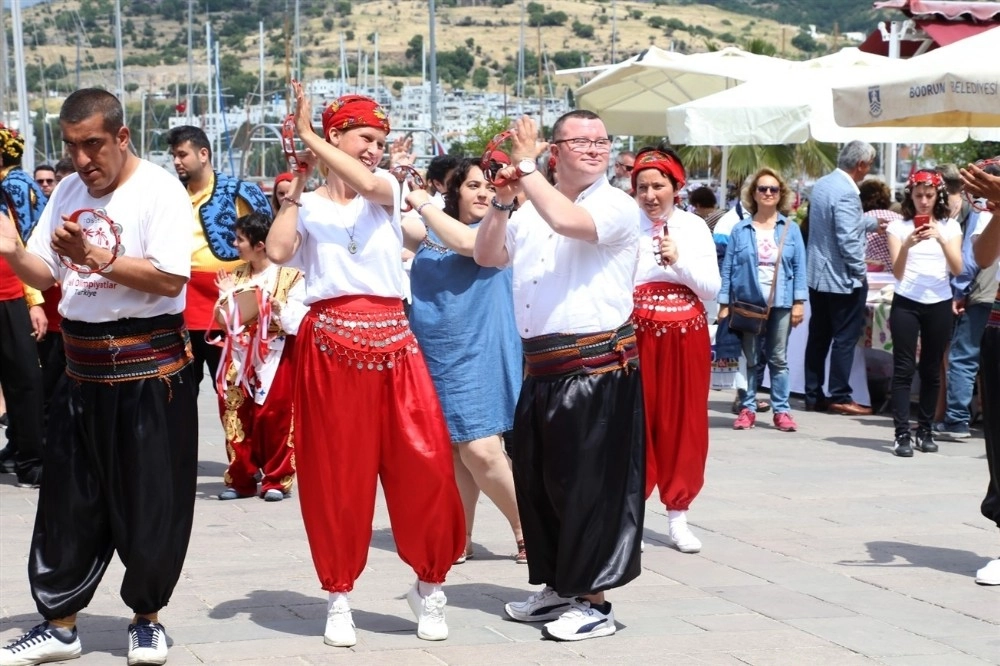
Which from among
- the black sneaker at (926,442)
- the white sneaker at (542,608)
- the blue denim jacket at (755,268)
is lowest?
the black sneaker at (926,442)

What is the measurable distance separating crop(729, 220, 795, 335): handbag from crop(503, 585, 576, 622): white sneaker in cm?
608

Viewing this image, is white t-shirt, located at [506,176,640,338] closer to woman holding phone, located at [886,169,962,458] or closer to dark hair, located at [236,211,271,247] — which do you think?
dark hair, located at [236,211,271,247]

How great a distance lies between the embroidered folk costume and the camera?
880 cm

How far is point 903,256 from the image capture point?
33.2 feet

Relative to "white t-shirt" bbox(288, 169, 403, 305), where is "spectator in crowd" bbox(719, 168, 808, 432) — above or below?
below

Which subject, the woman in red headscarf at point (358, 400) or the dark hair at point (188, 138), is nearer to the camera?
the woman in red headscarf at point (358, 400)

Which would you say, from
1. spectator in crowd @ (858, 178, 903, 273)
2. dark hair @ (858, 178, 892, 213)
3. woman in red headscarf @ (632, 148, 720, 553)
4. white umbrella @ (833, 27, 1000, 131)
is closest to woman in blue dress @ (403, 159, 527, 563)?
woman in red headscarf @ (632, 148, 720, 553)

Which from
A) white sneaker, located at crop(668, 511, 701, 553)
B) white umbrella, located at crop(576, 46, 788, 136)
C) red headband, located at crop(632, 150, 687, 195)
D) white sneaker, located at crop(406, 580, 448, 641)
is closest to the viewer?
white sneaker, located at crop(406, 580, 448, 641)

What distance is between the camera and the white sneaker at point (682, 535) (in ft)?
23.8

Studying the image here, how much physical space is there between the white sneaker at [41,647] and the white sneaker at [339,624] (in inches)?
34.6

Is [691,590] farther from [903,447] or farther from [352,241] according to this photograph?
[903,447]

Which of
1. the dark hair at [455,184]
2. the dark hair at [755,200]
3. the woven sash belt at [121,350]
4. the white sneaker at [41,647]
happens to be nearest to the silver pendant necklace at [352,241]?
the woven sash belt at [121,350]

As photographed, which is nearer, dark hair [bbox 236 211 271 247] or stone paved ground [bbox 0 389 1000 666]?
stone paved ground [bbox 0 389 1000 666]

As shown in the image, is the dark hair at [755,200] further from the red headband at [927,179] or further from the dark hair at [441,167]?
the dark hair at [441,167]
